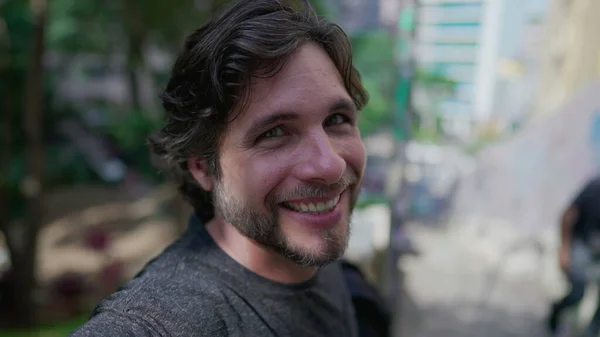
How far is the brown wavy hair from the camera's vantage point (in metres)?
0.90

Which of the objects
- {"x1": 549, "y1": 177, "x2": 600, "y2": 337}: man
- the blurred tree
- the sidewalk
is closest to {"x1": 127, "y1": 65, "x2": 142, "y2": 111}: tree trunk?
the blurred tree

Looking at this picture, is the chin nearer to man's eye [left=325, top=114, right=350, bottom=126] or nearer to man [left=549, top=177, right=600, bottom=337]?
man's eye [left=325, top=114, right=350, bottom=126]

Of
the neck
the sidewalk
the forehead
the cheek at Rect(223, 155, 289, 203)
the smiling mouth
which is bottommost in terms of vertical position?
the sidewalk

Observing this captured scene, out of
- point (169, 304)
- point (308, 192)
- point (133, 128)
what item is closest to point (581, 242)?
point (308, 192)

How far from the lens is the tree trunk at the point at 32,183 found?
12.5 ft

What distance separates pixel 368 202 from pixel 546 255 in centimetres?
121

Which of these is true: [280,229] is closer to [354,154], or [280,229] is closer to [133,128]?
[354,154]

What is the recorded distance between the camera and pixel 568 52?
2.73 m

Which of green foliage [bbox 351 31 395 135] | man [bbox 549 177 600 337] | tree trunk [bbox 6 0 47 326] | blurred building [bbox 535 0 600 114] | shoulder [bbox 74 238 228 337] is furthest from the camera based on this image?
tree trunk [bbox 6 0 47 326]

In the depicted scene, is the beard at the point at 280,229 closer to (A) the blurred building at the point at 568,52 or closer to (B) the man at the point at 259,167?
(B) the man at the point at 259,167

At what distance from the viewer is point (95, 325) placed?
2.56 ft

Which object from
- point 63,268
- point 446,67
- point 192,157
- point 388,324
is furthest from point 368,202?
point 63,268

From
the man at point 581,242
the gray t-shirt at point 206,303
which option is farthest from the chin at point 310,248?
the man at point 581,242

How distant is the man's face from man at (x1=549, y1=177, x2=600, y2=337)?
2127mm
